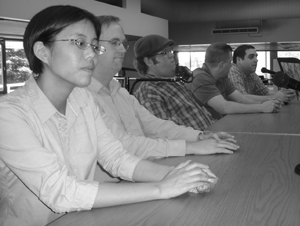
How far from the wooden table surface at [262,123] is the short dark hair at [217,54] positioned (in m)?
0.74

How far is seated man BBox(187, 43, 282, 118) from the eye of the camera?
10.3 feet

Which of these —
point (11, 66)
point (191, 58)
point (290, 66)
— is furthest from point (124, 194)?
point (191, 58)

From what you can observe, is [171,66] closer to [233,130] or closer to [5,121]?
[233,130]

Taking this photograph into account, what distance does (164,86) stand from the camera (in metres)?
2.66

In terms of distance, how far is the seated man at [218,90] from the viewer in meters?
3.15

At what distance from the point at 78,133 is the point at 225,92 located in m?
2.86

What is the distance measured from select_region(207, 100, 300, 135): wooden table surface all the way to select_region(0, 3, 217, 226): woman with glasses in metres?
1.06

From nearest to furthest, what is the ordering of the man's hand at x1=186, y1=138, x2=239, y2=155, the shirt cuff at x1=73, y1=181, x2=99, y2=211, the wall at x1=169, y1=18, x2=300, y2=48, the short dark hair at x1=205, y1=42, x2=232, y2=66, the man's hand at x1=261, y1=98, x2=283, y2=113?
the shirt cuff at x1=73, y1=181, x2=99, y2=211 → the man's hand at x1=186, y1=138, x2=239, y2=155 → the man's hand at x1=261, y1=98, x2=283, y2=113 → the short dark hair at x1=205, y1=42, x2=232, y2=66 → the wall at x1=169, y1=18, x2=300, y2=48

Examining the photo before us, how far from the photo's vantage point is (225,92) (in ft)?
13.0

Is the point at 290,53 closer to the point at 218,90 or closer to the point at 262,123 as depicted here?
the point at 218,90

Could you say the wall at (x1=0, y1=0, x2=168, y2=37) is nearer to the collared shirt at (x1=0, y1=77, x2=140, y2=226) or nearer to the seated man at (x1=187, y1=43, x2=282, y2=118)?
the seated man at (x1=187, y1=43, x2=282, y2=118)

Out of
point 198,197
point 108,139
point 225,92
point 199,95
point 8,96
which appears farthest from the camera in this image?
point 225,92

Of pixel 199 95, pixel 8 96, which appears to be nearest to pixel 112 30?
pixel 8 96

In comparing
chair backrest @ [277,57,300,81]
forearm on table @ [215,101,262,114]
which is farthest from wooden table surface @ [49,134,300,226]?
chair backrest @ [277,57,300,81]
